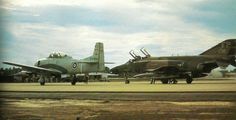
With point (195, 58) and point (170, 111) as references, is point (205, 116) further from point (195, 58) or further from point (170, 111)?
point (195, 58)

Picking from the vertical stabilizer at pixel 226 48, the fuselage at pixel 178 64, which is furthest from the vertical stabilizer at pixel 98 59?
the vertical stabilizer at pixel 226 48

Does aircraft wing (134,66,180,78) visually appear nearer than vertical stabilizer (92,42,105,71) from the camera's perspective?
Yes

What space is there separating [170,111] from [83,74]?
40449 mm

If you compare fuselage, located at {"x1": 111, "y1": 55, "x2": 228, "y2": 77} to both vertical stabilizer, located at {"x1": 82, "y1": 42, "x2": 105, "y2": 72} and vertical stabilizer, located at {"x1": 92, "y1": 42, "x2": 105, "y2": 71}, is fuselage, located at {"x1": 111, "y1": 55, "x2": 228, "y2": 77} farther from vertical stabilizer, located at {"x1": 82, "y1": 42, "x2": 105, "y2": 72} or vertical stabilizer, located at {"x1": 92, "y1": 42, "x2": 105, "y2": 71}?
vertical stabilizer, located at {"x1": 82, "y1": 42, "x2": 105, "y2": 72}

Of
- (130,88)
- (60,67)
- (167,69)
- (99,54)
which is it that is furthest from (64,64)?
(130,88)

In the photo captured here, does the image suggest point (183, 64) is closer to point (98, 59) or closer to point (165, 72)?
point (165, 72)

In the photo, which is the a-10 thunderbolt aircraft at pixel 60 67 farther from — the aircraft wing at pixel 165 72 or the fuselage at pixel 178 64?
the aircraft wing at pixel 165 72

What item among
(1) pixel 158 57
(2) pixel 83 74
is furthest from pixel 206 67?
(2) pixel 83 74

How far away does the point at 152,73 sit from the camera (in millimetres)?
49875

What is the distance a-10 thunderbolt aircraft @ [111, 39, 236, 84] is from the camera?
4422 centimetres

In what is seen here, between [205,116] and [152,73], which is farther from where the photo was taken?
[152,73]

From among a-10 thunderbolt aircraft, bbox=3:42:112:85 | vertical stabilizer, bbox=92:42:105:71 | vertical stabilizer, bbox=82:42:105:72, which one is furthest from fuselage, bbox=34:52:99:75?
vertical stabilizer, bbox=92:42:105:71

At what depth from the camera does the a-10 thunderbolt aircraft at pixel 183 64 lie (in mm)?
44219

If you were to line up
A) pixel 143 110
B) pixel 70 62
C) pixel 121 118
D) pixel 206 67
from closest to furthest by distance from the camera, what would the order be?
pixel 121 118 → pixel 143 110 → pixel 206 67 → pixel 70 62
